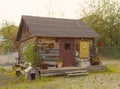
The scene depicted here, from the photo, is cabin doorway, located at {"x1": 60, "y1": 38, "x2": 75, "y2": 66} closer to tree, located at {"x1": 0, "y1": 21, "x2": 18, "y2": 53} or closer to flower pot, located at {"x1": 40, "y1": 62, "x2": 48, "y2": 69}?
flower pot, located at {"x1": 40, "y1": 62, "x2": 48, "y2": 69}

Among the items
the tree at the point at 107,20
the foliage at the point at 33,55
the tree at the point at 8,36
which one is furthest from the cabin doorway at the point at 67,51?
the tree at the point at 8,36

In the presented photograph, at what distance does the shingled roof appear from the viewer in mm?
19089

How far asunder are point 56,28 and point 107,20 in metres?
16.7

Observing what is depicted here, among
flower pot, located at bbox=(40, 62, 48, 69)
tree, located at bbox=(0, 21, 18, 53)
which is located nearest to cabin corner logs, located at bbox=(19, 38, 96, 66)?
flower pot, located at bbox=(40, 62, 48, 69)

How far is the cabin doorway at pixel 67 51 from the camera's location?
19797mm

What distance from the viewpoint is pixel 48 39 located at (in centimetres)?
1938

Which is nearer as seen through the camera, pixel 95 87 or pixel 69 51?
pixel 95 87

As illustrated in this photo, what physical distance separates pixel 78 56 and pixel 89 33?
239 cm

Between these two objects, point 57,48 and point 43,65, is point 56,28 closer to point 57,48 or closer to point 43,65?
point 57,48

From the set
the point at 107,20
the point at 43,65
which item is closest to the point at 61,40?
the point at 43,65

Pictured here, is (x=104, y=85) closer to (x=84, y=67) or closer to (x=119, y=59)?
(x=84, y=67)

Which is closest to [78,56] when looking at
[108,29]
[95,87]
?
[95,87]

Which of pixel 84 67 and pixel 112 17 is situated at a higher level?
pixel 112 17

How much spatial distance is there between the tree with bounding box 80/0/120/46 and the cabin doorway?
1523 cm
